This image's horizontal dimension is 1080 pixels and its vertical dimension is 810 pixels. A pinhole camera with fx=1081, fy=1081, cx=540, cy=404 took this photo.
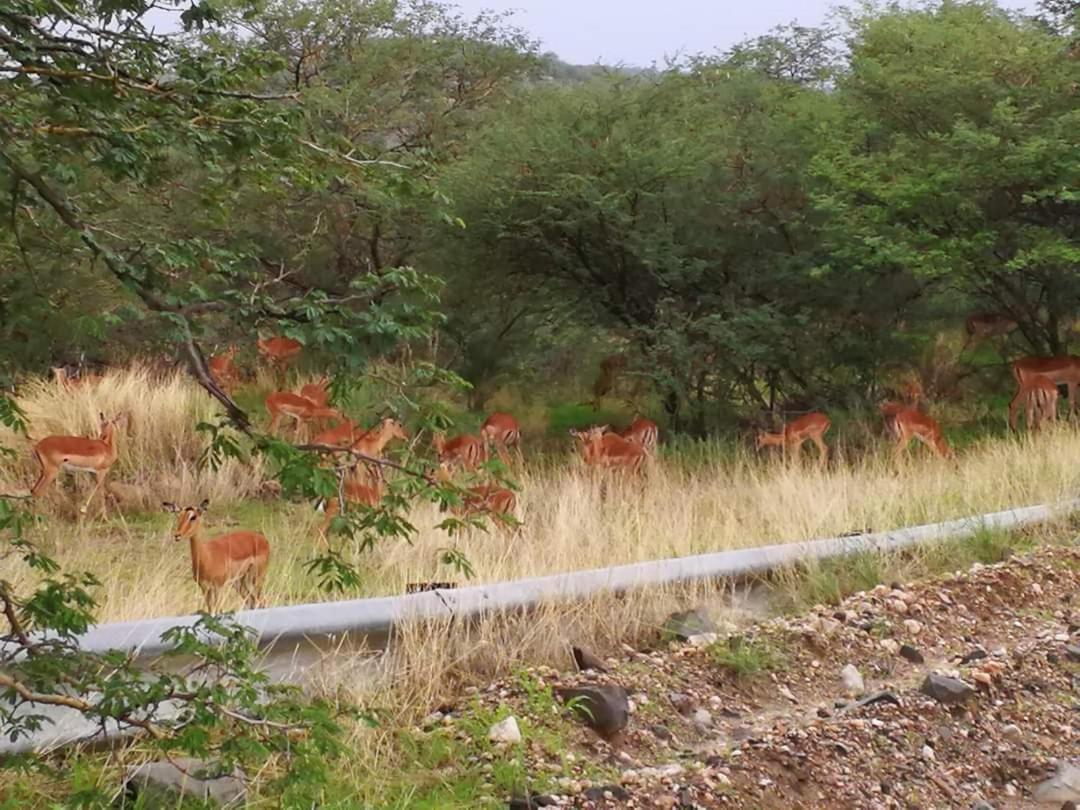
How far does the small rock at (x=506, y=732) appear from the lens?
3648mm

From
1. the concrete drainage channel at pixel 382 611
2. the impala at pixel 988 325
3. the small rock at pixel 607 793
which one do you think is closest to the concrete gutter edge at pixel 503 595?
the concrete drainage channel at pixel 382 611

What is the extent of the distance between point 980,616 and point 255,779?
3.68 metres

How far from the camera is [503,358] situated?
15.2 m

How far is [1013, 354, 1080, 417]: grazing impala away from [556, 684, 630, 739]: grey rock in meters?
9.46

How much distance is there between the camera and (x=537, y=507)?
8.45m

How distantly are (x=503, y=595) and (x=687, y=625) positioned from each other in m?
0.95

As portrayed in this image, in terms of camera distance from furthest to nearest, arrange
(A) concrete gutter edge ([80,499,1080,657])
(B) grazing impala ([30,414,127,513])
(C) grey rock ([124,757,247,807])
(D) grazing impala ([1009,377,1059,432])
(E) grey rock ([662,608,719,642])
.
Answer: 1. (D) grazing impala ([1009,377,1059,432])
2. (B) grazing impala ([30,414,127,513])
3. (E) grey rock ([662,608,719,642])
4. (A) concrete gutter edge ([80,499,1080,657])
5. (C) grey rock ([124,757,247,807])

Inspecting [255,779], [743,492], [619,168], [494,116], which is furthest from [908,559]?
[494,116]

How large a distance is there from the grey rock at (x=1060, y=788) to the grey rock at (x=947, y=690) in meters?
0.45

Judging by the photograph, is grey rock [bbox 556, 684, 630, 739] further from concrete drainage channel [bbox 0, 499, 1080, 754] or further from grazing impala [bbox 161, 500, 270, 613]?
grazing impala [bbox 161, 500, 270, 613]

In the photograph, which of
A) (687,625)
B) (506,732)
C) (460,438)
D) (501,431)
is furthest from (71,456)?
(506,732)

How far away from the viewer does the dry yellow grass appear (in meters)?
5.80

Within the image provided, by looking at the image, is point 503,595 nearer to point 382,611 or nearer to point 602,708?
point 382,611

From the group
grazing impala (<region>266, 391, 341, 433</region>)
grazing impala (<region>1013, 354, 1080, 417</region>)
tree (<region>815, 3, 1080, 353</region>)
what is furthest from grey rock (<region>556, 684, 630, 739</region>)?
grazing impala (<region>1013, 354, 1080, 417</region>)
